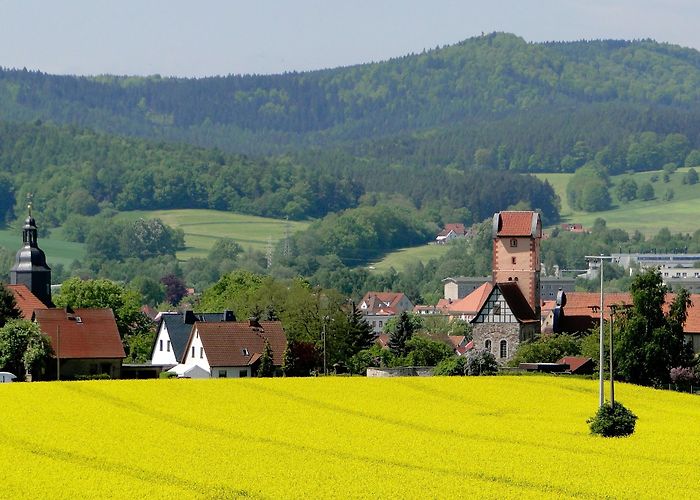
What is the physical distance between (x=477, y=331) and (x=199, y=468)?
60.5 meters

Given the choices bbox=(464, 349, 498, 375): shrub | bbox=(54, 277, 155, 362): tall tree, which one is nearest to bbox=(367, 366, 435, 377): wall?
bbox=(464, 349, 498, 375): shrub

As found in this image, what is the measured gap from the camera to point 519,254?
11175cm

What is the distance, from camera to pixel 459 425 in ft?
204

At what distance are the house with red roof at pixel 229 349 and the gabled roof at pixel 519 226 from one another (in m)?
20.3

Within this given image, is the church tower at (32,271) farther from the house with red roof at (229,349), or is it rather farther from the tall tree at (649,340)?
the tall tree at (649,340)

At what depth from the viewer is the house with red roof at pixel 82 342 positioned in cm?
9169

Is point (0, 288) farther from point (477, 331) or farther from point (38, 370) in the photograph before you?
point (477, 331)

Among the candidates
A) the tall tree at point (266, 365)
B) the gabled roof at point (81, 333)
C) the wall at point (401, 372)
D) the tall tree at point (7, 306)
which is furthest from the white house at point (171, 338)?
the wall at point (401, 372)

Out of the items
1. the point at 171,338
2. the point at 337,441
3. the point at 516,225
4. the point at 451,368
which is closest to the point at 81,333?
the point at 171,338

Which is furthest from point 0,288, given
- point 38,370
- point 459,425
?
point 459,425

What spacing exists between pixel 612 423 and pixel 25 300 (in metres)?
56.3

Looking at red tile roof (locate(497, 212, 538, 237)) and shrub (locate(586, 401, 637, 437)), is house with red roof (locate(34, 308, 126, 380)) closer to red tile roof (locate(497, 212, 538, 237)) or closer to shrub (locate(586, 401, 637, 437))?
red tile roof (locate(497, 212, 538, 237))

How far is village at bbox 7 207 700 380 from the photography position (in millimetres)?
93188

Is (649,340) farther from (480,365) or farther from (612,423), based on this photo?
(612,423)
